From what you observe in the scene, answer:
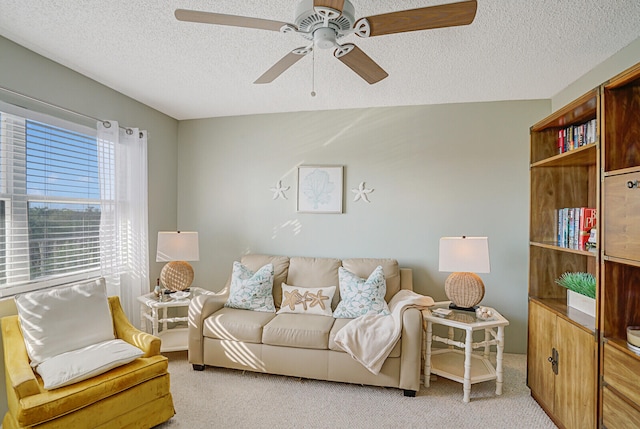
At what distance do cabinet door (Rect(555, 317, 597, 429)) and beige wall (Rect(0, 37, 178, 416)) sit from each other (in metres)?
3.58

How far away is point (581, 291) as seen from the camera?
2.16 metres

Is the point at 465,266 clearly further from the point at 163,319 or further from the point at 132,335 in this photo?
the point at 163,319

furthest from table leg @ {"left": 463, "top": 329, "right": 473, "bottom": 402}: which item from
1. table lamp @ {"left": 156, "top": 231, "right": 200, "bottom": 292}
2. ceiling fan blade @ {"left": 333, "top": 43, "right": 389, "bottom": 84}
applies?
table lamp @ {"left": 156, "top": 231, "right": 200, "bottom": 292}

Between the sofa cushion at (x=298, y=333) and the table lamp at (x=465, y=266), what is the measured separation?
3.64 feet

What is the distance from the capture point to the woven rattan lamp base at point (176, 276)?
3.20 m

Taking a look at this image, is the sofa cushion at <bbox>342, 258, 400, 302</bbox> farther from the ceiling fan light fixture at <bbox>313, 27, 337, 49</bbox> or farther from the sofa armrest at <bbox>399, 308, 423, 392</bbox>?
the ceiling fan light fixture at <bbox>313, 27, 337, 49</bbox>

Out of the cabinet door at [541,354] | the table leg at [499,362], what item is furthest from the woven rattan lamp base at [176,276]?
the cabinet door at [541,354]

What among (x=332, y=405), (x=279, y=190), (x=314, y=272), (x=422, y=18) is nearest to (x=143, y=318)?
(x=314, y=272)

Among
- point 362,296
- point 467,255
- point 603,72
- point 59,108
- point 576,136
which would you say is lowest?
point 362,296

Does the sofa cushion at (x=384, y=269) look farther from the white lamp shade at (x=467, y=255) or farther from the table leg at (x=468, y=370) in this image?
the table leg at (x=468, y=370)

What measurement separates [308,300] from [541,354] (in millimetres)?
1859

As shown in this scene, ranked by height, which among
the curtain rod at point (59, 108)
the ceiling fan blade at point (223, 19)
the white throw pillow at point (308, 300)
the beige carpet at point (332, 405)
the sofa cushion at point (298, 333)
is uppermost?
the ceiling fan blade at point (223, 19)

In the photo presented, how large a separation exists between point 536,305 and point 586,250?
65 centimetres

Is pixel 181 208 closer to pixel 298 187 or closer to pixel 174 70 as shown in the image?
pixel 298 187
